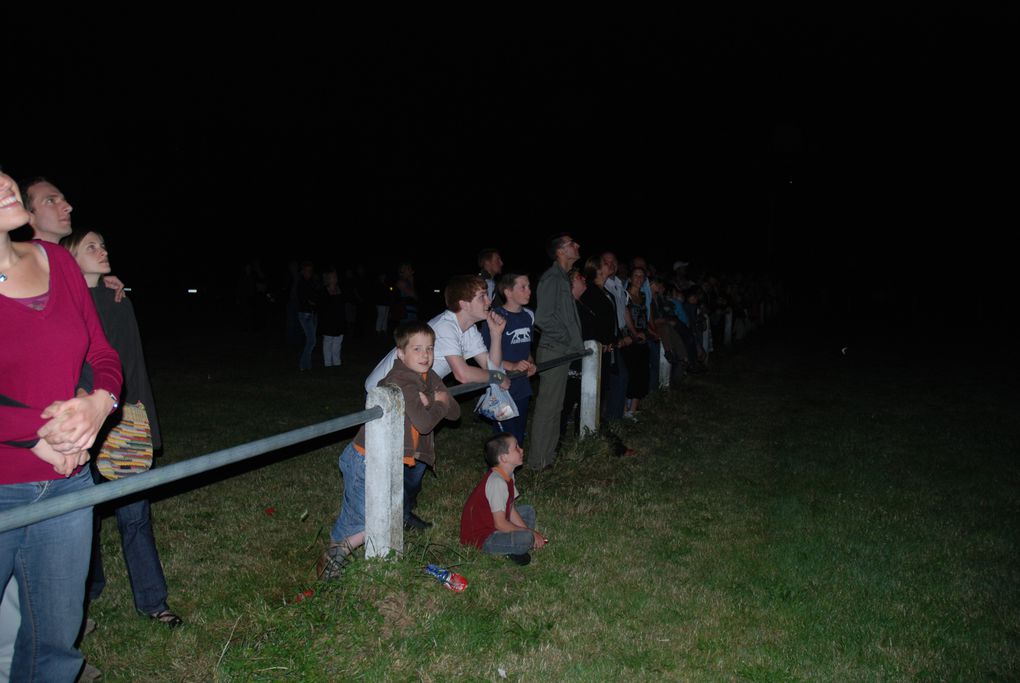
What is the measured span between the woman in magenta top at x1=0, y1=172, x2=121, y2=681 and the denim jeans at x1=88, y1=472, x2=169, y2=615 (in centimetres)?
122

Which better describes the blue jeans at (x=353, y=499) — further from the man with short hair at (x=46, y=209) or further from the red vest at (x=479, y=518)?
A: the man with short hair at (x=46, y=209)

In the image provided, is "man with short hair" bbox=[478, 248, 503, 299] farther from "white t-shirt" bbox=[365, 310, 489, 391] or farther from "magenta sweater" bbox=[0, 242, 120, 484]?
"magenta sweater" bbox=[0, 242, 120, 484]

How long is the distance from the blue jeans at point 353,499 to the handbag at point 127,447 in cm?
108

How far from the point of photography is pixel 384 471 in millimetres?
4145

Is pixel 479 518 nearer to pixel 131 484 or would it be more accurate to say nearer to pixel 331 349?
→ pixel 131 484

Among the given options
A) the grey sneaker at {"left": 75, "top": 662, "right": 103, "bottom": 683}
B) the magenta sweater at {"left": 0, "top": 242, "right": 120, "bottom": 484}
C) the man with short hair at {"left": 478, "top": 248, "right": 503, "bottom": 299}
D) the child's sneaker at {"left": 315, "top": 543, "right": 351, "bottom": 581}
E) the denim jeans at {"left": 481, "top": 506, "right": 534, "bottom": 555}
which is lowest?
the grey sneaker at {"left": 75, "top": 662, "right": 103, "bottom": 683}

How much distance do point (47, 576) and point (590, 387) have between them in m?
5.94

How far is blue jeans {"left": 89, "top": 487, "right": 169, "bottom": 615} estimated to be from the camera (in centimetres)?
390

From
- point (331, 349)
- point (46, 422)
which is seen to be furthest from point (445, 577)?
point (331, 349)

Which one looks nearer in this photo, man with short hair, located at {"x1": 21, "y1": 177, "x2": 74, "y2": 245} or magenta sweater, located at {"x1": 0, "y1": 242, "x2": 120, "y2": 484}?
magenta sweater, located at {"x1": 0, "y1": 242, "x2": 120, "y2": 484}

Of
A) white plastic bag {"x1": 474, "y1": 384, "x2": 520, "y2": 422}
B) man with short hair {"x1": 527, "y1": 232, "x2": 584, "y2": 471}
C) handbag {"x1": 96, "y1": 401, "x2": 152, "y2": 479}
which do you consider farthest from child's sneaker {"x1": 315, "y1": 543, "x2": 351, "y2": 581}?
man with short hair {"x1": 527, "y1": 232, "x2": 584, "y2": 471}

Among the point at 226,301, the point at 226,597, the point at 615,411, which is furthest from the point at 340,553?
the point at 226,301

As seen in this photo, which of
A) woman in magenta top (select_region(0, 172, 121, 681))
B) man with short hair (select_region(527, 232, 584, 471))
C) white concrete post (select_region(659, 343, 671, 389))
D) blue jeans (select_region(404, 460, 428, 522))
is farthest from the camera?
white concrete post (select_region(659, 343, 671, 389))

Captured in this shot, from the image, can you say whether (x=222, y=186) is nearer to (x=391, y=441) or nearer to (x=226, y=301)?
(x=226, y=301)
